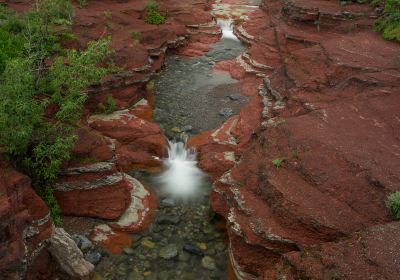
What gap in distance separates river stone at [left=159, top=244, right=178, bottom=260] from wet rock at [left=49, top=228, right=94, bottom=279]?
214 centimetres

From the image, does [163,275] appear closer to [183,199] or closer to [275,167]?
[183,199]

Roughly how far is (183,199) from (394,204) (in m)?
6.97

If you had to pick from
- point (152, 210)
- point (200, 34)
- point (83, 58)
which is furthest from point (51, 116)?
point (200, 34)

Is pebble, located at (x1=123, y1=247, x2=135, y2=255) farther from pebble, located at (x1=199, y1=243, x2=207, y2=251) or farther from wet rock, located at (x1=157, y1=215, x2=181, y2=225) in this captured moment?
pebble, located at (x1=199, y1=243, x2=207, y2=251)

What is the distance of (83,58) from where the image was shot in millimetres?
12758

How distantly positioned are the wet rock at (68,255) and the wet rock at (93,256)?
523 millimetres

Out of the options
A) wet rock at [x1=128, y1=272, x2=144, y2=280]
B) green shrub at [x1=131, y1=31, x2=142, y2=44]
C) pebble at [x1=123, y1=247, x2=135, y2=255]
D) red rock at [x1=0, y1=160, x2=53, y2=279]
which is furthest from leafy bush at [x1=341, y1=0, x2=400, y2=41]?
red rock at [x1=0, y1=160, x2=53, y2=279]

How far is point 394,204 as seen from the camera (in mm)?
9953

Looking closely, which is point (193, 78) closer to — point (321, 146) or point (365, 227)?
point (321, 146)

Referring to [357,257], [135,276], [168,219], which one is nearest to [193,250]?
[168,219]

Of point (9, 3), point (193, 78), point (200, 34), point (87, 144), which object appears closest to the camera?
point (87, 144)

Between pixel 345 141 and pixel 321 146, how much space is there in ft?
2.61

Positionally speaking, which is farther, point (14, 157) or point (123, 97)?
point (123, 97)

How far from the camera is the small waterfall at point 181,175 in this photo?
1502cm
